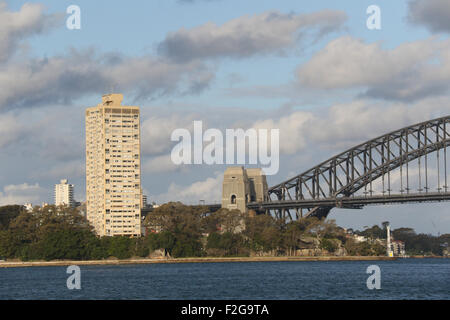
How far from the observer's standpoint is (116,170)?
167750mm

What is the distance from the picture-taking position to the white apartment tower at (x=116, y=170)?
16725cm

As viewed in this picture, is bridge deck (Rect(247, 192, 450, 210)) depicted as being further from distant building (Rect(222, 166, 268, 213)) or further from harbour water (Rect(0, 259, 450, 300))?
harbour water (Rect(0, 259, 450, 300))

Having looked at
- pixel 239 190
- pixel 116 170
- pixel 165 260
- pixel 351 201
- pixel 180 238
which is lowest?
pixel 165 260

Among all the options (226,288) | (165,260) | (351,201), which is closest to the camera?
(226,288)

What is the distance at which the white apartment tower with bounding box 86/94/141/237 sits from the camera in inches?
6585

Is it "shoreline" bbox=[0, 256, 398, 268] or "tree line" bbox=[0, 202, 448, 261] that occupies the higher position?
"tree line" bbox=[0, 202, 448, 261]

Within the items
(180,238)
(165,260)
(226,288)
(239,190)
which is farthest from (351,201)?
(226,288)

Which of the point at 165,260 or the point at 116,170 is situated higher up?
the point at 116,170

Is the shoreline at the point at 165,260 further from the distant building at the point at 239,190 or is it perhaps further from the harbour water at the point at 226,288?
the harbour water at the point at 226,288

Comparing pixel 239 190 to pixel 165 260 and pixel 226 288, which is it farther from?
pixel 226 288

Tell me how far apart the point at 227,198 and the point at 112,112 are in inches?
1273

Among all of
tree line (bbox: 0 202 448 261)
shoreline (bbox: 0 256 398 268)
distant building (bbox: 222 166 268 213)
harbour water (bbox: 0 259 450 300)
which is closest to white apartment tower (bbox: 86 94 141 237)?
tree line (bbox: 0 202 448 261)

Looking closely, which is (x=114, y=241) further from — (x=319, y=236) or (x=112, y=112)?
(x=319, y=236)

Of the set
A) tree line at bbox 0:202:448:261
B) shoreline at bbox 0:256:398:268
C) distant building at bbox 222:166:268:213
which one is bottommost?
shoreline at bbox 0:256:398:268
